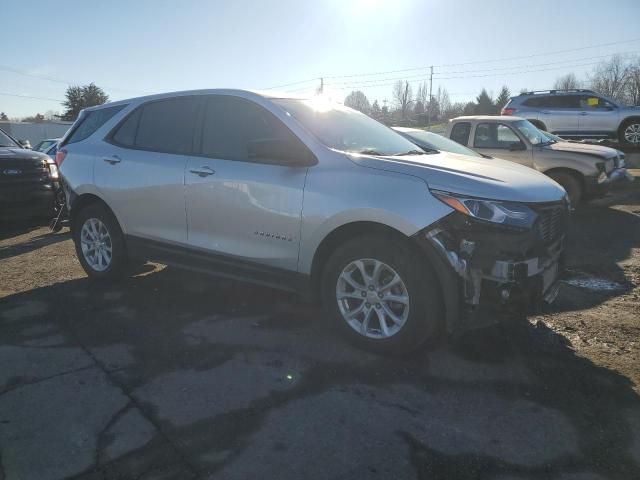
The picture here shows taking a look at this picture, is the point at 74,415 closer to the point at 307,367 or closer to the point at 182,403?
the point at 182,403

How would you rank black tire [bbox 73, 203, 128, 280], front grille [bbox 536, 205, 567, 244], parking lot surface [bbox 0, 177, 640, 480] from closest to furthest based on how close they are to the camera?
parking lot surface [bbox 0, 177, 640, 480]
front grille [bbox 536, 205, 567, 244]
black tire [bbox 73, 203, 128, 280]

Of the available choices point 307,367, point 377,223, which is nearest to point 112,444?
point 307,367

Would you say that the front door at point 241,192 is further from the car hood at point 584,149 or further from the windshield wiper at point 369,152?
the car hood at point 584,149

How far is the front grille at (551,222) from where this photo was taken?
347 cm

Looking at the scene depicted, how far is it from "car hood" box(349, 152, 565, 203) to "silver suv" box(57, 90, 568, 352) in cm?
1

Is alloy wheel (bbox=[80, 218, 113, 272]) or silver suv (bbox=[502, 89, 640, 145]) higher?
silver suv (bbox=[502, 89, 640, 145])

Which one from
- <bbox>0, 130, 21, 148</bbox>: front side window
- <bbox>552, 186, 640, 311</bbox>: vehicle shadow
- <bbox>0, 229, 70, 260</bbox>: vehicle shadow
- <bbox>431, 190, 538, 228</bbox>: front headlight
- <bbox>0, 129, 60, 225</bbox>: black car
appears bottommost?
<bbox>0, 229, 70, 260</bbox>: vehicle shadow

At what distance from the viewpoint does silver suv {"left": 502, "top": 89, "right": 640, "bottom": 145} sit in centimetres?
1536

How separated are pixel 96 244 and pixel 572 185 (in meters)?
7.80

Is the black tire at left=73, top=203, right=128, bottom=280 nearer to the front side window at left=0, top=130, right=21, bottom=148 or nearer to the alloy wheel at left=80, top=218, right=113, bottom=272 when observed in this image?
the alloy wheel at left=80, top=218, right=113, bottom=272

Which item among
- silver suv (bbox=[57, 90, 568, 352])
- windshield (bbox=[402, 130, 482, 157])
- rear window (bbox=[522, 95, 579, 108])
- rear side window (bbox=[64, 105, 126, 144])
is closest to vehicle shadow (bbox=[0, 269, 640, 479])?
silver suv (bbox=[57, 90, 568, 352])

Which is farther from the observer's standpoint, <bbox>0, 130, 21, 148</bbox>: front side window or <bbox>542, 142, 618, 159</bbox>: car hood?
<bbox>542, 142, 618, 159</bbox>: car hood

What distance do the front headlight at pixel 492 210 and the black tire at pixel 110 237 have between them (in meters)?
3.41

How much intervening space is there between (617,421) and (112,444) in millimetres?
2692
